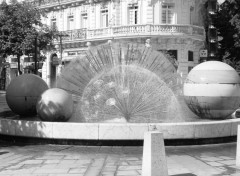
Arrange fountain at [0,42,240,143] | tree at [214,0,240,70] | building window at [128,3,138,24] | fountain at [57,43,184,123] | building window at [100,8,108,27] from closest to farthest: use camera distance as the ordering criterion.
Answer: fountain at [0,42,240,143], fountain at [57,43,184,123], tree at [214,0,240,70], building window at [128,3,138,24], building window at [100,8,108,27]

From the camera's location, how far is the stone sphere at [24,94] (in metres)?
12.2

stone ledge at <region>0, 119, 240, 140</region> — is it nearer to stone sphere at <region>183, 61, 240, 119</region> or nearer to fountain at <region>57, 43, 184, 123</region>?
stone sphere at <region>183, 61, 240, 119</region>

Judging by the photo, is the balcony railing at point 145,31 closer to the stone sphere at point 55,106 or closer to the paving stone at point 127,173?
the stone sphere at point 55,106

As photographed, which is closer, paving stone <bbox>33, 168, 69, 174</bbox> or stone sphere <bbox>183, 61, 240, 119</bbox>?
paving stone <bbox>33, 168, 69, 174</bbox>

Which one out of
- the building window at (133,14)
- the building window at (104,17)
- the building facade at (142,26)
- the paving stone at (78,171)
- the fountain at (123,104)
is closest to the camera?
the paving stone at (78,171)

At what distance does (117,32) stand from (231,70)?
22.1 metres

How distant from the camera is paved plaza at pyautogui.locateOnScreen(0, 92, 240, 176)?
7047 mm

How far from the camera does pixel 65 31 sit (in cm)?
3853

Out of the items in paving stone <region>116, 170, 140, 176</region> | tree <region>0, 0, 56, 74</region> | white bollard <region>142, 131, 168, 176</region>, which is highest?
tree <region>0, 0, 56, 74</region>

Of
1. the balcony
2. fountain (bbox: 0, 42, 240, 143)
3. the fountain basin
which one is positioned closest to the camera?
the fountain basin

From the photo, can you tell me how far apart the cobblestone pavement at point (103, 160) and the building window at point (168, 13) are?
24.5m

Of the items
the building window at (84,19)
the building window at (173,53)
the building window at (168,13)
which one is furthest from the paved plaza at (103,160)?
the building window at (84,19)

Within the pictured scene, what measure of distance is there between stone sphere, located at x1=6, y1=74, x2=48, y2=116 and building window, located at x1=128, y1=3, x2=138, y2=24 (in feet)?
72.0

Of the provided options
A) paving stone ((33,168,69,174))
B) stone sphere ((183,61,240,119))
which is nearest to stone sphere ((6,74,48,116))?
stone sphere ((183,61,240,119))
